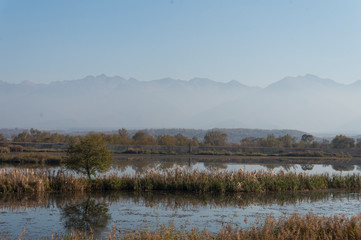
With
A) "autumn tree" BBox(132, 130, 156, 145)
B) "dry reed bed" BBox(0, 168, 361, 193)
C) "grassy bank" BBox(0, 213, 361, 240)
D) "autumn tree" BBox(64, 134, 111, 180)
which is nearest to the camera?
"grassy bank" BBox(0, 213, 361, 240)

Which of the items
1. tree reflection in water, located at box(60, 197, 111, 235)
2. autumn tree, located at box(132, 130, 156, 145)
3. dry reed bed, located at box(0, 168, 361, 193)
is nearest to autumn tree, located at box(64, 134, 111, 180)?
dry reed bed, located at box(0, 168, 361, 193)

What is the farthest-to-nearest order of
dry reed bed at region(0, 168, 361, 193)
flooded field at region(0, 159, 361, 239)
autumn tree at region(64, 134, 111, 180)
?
autumn tree at region(64, 134, 111, 180) → dry reed bed at region(0, 168, 361, 193) → flooded field at region(0, 159, 361, 239)

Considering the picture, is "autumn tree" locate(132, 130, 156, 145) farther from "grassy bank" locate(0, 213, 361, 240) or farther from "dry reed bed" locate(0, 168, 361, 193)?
"grassy bank" locate(0, 213, 361, 240)

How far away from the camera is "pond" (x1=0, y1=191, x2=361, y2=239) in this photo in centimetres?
1460

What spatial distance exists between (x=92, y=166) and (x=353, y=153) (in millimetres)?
41353

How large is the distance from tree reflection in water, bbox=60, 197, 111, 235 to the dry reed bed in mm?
2438

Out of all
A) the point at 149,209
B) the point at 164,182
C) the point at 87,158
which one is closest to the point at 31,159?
the point at 87,158

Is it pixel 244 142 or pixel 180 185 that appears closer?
pixel 180 185

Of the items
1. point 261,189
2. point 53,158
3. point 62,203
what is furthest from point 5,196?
point 53,158

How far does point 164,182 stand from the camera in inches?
874

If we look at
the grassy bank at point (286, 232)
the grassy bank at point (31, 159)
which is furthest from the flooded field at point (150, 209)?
the grassy bank at point (31, 159)

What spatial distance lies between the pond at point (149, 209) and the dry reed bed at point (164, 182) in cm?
78

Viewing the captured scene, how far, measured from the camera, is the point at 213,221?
15.5 metres

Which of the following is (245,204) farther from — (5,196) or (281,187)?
(5,196)
